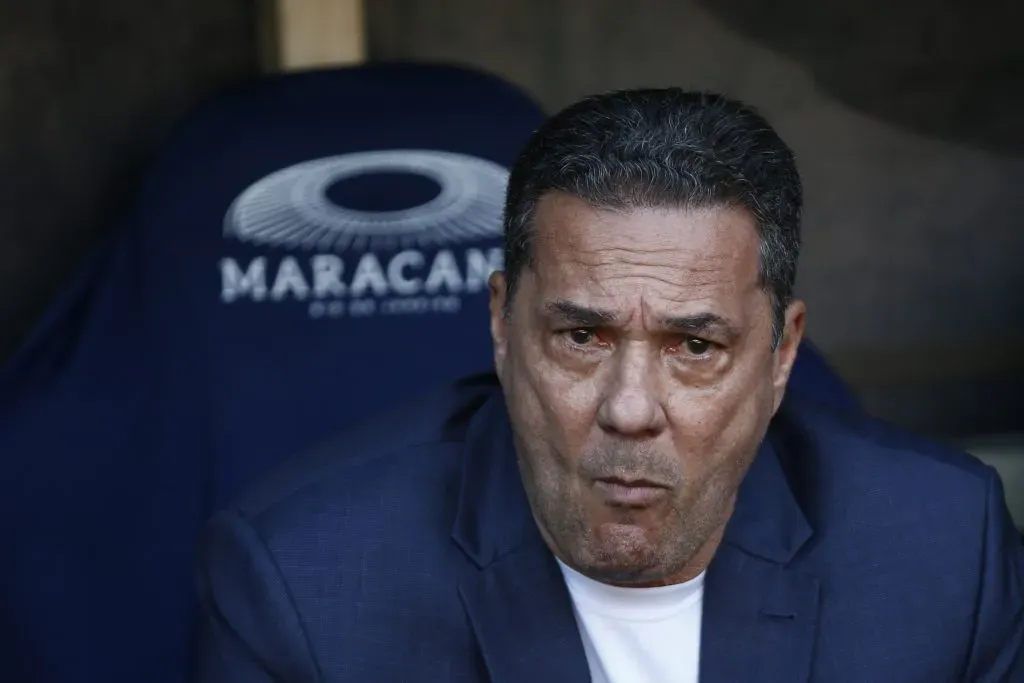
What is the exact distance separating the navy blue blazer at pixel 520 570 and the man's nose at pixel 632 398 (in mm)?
307

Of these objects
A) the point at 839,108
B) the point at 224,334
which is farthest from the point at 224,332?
the point at 839,108

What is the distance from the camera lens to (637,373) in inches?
79.1

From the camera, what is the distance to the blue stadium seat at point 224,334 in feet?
9.28

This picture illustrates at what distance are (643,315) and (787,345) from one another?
31 centimetres

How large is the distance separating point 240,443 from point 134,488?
195 millimetres

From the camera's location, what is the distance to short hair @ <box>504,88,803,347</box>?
2.03 m

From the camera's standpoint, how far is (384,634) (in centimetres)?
218

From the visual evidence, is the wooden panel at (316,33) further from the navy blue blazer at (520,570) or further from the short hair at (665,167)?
the short hair at (665,167)

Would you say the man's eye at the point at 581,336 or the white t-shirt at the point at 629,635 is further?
the white t-shirt at the point at 629,635

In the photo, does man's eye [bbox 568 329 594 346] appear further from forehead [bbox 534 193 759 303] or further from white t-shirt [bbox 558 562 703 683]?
white t-shirt [bbox 558 562 703 683]

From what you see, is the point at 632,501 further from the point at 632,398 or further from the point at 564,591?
the point at 564,591

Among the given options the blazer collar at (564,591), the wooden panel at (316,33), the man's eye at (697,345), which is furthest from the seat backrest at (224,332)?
the man's eye at (697,345)

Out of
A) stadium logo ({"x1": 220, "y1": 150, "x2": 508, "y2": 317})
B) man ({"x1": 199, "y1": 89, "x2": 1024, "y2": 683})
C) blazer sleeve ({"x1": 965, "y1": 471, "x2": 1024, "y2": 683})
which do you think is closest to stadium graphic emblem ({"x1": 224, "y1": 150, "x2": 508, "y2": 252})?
stadium logo ({"x1": 220, "y1": 150, "x2": 508, "y2": 317})

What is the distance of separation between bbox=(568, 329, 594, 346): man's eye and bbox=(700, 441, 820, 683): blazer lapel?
1.41 ft
